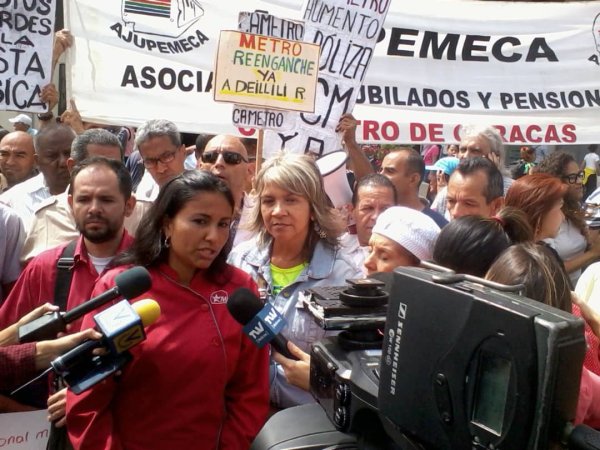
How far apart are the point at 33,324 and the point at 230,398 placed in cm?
71

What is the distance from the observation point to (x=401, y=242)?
2527 mm

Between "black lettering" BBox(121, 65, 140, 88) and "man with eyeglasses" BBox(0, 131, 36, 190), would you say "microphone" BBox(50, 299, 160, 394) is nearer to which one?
"black lettering" BBox(121, 65, 140, 88)

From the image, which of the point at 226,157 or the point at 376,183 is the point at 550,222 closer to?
the point at 376,183

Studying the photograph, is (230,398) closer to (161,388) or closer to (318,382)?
(161,388)

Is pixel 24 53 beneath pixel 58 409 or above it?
above

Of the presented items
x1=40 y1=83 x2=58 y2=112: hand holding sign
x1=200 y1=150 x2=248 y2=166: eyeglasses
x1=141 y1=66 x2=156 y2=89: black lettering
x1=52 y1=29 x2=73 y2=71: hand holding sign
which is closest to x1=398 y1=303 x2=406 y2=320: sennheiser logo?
x1=200 y1=150 x2=248 y2=166: eyeglasses

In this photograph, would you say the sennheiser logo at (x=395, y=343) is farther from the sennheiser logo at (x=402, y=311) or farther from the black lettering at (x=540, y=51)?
the black lettering at (x=540, y=51)

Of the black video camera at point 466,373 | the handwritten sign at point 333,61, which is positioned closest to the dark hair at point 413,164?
the handwritten sign at point 333,61

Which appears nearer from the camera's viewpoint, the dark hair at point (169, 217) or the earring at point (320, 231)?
the dark hair at point (169, 217)

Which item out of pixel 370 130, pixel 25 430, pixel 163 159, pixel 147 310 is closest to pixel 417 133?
pixel 370 130

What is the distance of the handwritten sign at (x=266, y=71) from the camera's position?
3.91m

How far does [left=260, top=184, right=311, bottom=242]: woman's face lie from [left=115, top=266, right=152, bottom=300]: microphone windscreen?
898mm

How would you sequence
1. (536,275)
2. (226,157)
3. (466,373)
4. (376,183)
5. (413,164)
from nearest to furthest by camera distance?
(466,373) → (536,275) → (376,183) → (226,157) → (413,164)

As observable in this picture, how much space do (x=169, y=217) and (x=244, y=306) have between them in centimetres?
46
